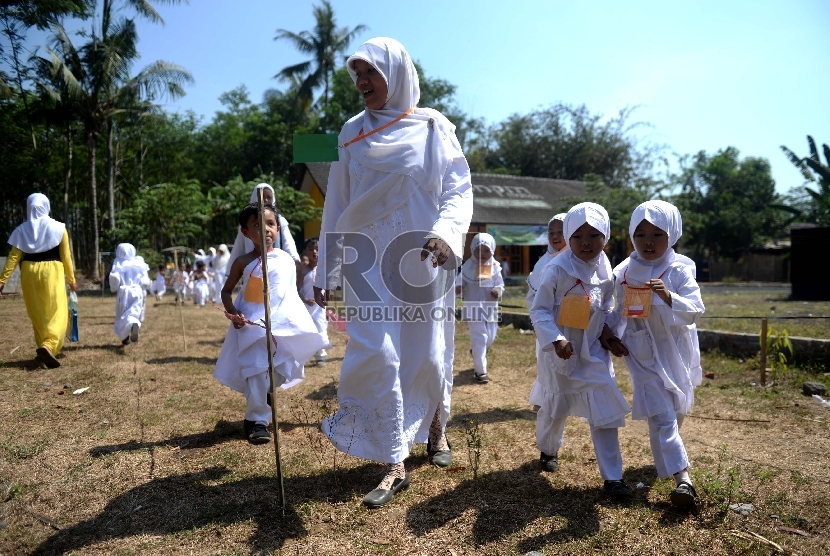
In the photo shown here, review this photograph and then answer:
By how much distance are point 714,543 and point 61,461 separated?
3.83 m

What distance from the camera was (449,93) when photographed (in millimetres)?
40594

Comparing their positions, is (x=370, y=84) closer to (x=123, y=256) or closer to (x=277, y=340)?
(x=277, y=340)

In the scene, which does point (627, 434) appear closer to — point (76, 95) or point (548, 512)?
point (548, 512)

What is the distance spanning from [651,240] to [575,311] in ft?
2.06

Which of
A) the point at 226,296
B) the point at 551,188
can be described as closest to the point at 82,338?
the point at 226,296

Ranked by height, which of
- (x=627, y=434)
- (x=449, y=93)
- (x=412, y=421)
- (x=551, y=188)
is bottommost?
(x=627, y=434)

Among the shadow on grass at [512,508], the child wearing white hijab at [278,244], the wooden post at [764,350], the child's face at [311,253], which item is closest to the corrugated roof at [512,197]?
the child's face at [311,253]

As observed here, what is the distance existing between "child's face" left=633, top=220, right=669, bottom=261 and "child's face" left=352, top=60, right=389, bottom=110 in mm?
1714

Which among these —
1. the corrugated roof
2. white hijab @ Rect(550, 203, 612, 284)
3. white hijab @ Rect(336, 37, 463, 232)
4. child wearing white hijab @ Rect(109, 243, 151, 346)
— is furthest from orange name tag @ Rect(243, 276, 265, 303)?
the corrugated roof

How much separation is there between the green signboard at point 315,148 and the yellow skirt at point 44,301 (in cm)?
567

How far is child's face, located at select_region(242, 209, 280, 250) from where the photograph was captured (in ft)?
15.4

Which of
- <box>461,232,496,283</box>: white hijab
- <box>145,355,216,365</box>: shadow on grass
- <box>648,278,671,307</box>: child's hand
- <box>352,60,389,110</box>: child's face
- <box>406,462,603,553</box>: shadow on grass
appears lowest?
<box>406,462,603,553</box>: shadow on grass

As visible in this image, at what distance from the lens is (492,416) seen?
17.7 ft

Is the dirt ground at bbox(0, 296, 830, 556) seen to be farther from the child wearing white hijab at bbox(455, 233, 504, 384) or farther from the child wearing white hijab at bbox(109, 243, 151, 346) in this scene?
Answer: the child wearing white hijab at bbox(109, 243, 151, 346)
